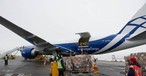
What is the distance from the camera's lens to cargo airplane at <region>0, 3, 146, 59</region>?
22.8m

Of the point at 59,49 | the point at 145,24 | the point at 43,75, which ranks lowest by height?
the point at 43,75

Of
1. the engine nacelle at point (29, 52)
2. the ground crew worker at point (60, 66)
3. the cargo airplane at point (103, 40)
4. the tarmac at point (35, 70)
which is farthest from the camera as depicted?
the engine nacelle at point (29, 52)

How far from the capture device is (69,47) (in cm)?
2777

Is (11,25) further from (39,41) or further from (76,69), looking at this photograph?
(76,69)

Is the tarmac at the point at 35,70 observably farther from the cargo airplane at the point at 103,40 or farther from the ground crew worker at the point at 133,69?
the ground crew worker at the point at 133,69

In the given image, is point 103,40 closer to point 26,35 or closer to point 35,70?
point 26,35

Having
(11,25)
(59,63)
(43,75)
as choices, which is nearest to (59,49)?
(11,25)

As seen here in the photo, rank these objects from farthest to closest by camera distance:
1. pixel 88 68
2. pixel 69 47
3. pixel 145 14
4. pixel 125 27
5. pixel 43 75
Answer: pixel 69 47 → pixel 125 27 → pixel 145 14 → pixel 88 68 → pixel 43 75

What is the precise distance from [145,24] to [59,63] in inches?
458

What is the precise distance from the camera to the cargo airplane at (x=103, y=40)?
2283cm

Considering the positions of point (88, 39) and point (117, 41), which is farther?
point (88, 39)

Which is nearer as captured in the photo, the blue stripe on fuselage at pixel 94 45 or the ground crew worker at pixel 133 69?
the ground crew worker at pixel 133 69

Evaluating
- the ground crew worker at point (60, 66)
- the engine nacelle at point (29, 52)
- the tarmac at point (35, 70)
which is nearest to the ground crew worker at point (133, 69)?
the ground crew worker at point (60, 66)

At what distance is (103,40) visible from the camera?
2491cm
